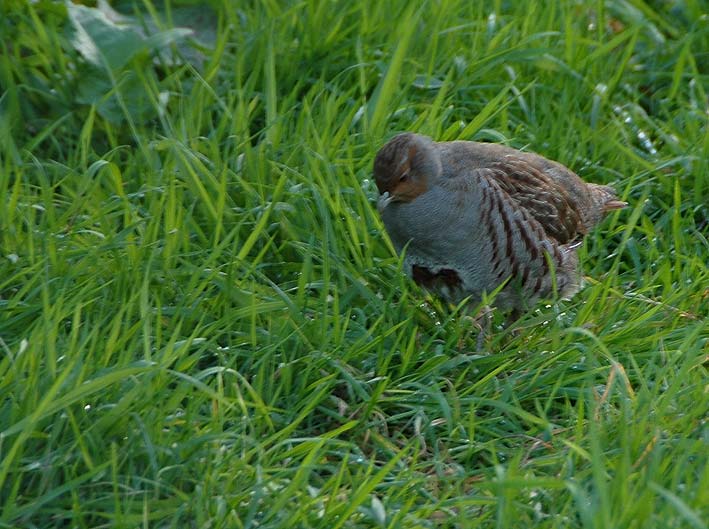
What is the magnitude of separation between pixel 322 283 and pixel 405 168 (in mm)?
535

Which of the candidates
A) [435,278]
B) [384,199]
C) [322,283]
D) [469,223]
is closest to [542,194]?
[469,223]

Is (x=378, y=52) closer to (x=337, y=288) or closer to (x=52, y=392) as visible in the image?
(x=337, y=288)

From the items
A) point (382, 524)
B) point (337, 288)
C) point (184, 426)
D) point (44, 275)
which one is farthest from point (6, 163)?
point (382, 524)

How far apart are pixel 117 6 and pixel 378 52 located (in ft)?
4.48

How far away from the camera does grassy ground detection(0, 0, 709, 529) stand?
3.63m

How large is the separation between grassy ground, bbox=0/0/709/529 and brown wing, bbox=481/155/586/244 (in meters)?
0.26

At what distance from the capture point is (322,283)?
472 cm

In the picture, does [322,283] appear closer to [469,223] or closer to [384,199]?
[384,199]

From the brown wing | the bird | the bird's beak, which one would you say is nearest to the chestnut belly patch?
the bird

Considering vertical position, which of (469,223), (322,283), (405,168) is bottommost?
(322,283)

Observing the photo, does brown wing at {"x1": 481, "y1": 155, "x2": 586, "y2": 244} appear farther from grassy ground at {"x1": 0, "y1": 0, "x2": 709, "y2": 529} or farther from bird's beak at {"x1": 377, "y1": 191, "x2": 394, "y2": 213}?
bird's beak at {"x1": 377, "y1": 191, "x2": 394, "y2": 213}

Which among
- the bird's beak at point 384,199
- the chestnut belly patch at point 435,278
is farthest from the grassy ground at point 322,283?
the bird's beak at point 384,199

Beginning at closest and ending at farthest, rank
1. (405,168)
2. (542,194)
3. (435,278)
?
(405,168)
(435,278)
(542,194)

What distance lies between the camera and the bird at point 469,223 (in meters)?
4.70
